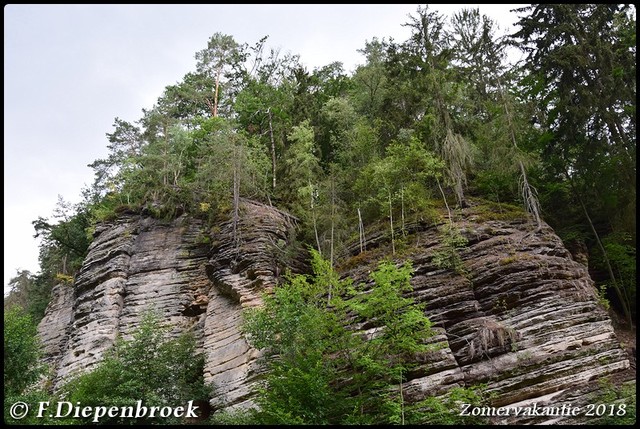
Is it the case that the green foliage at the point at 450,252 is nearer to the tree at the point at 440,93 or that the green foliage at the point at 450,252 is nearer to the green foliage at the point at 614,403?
the tree at the point at 440,93

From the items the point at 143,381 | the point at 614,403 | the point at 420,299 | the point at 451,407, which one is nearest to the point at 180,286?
the point at 143,381

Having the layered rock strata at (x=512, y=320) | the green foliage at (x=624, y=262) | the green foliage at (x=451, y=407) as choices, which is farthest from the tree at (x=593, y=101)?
the green foliage at (x=451, y=407)

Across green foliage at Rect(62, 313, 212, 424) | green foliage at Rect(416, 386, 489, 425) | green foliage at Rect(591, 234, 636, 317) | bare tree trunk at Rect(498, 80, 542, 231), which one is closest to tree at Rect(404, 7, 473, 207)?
bare tree trunk at Rect(498, 80, 542, 231)

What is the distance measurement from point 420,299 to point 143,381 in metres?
9.15

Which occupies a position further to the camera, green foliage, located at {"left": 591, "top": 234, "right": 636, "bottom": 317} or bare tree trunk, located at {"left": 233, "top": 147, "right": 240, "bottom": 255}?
bare tree trunk, located at {"left": 233, "top": 147, "right": 240, "bottom": 255}

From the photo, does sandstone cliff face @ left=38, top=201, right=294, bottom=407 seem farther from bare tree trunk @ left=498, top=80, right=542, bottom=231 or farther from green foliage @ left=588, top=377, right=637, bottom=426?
green foliage @ left=588, top=377, right=637, bottom=426

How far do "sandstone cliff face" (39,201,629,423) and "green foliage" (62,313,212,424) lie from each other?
1235 mm

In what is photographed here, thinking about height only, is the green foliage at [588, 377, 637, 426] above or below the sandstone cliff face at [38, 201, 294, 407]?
→ below

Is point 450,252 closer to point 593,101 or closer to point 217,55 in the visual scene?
point 593,101

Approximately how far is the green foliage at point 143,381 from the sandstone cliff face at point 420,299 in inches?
48.6

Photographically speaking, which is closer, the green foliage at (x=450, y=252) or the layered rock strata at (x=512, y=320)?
the layered rock strata at (x=512, y=320)

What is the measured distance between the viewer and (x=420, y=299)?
1625 centimetres

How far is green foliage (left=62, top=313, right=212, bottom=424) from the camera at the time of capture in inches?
569

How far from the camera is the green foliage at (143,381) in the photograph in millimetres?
14453
